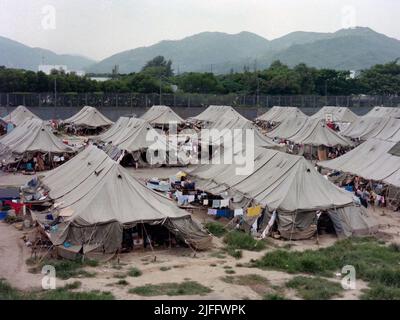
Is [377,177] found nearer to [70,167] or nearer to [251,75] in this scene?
[70,167]

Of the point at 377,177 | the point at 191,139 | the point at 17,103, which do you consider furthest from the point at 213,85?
the point at 377,177

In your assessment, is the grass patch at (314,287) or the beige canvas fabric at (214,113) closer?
the grass patch at (314,287)

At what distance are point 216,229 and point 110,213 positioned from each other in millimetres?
4028

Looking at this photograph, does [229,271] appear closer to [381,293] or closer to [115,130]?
[381,293]

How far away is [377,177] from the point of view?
23609mm

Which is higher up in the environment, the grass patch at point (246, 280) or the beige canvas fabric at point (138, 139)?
the beige canvas fabric at point (138, 139)

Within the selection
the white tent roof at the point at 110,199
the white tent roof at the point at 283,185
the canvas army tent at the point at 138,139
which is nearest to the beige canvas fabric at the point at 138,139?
the canvas army tent at the point at 138,139

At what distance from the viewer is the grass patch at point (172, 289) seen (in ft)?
40.9

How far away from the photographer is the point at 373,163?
25.0m

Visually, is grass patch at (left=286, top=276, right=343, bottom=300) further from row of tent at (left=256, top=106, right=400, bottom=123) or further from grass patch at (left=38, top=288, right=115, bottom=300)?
row of tent at (left=256, top=106, right=400, bottom=123)

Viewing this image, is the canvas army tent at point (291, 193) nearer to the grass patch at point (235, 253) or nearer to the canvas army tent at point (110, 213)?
the grass patch at point (235, 253)

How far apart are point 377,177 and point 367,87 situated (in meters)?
58.1

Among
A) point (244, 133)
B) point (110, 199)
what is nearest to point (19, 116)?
point (244, 133)

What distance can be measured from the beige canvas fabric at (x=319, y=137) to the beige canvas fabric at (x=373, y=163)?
8616 millimetres
